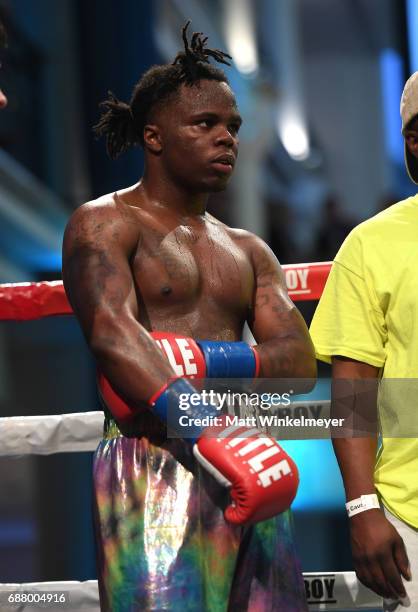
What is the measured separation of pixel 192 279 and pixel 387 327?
1.36 feet


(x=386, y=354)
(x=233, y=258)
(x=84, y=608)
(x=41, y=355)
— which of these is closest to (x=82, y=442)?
(x=84, y=608)

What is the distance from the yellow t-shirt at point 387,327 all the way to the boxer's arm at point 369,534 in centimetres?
5

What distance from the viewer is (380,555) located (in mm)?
2146

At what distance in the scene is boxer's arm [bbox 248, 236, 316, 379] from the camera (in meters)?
2.32

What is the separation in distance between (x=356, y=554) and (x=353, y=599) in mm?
601

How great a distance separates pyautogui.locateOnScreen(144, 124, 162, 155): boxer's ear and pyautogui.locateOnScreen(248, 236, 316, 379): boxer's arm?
299 millimetres

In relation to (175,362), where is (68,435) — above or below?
below

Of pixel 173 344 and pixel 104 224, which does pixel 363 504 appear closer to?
pixel 173 344

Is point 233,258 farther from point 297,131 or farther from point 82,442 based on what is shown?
point 297,131

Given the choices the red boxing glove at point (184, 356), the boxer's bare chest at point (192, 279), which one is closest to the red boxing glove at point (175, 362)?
the red boxing glove at point (184, 356)

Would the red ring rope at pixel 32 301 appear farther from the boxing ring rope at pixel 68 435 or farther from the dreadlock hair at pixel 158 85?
the dreadlock hair at pixel 158 85

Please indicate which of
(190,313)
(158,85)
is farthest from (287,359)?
(158,85)

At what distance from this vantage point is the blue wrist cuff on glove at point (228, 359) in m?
2.22

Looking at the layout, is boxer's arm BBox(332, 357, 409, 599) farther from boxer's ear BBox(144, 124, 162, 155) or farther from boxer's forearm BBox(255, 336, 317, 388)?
boxer's ear BBox(144, 124, 162, 155)
